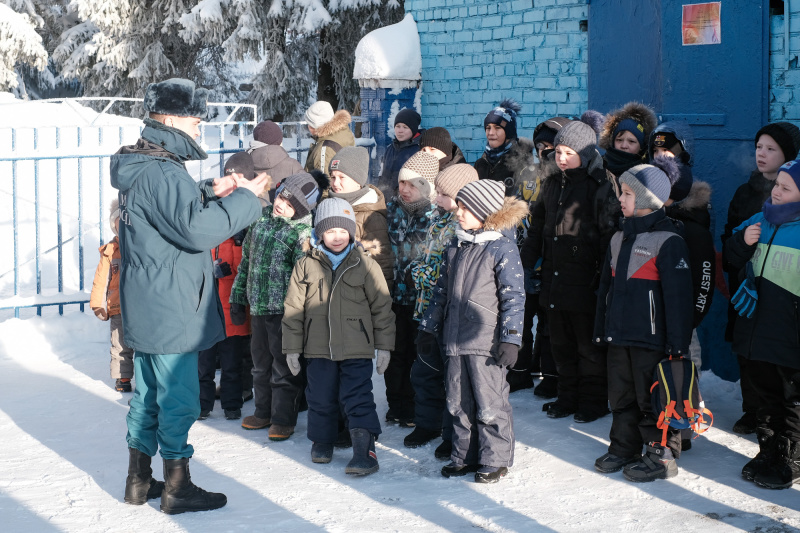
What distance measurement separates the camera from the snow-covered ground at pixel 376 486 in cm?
398

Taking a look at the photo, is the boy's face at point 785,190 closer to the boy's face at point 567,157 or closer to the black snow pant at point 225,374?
the boy's face at point 567,157

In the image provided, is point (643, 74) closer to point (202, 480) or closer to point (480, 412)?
point (480, 412)

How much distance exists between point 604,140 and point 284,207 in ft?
6.63

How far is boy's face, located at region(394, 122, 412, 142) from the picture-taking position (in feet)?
24.8

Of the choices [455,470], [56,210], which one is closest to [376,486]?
[455,470]

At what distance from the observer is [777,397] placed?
14.9 feet

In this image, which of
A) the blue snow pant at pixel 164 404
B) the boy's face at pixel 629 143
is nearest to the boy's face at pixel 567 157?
the boy's face at pixel 629 143

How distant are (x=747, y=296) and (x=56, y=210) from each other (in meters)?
7.66

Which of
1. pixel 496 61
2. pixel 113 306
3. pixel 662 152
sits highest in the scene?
pixel 496 61

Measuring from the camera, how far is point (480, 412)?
14.9 ft

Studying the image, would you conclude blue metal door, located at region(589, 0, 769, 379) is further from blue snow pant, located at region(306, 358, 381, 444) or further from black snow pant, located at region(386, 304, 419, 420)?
blue snow pant, located at region(306, 358, 381, 444)

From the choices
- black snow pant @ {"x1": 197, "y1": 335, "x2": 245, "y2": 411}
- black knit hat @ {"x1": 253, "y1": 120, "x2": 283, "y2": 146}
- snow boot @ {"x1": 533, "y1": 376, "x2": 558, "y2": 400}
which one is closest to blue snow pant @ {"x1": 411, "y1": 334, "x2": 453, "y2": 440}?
snow boot @ {"x1": 533, "y1": 376, "x2": 558, "y2": 400}

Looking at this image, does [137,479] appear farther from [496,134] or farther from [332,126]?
[332,126]

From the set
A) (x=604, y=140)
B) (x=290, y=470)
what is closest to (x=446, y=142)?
(x=604, y=140)
